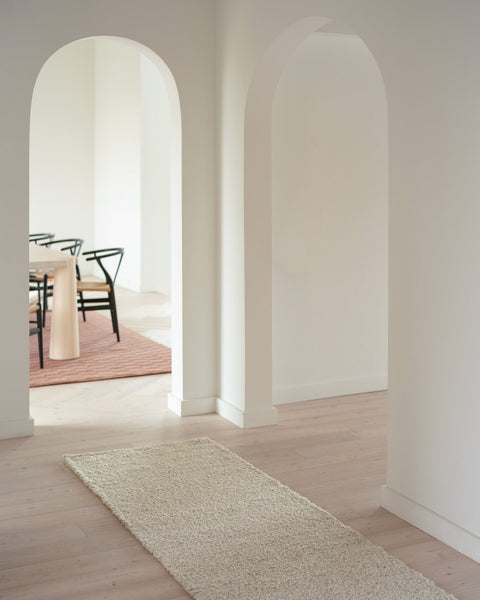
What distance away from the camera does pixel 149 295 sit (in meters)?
11.0

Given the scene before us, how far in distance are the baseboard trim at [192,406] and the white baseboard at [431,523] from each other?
182 cm

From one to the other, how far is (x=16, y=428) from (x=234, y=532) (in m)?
1.86

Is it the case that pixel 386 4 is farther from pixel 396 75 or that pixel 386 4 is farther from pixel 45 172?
pixel 45 172

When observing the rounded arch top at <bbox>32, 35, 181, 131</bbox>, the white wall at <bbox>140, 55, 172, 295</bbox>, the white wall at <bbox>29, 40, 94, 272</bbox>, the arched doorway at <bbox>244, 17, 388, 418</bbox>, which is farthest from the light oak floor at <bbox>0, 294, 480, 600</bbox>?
→ the white wall at <bbox>29, 40, 94, 272</bbox>

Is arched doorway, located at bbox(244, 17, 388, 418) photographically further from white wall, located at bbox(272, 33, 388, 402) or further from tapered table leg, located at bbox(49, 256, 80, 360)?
tapered table leg, located at bbox(49, 256, 80, 360)

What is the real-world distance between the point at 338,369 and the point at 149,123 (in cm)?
637

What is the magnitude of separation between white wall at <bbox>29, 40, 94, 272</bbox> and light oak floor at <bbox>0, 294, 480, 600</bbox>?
6.92m

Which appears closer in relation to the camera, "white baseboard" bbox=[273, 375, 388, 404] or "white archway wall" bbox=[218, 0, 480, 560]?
"white archway wall" bbox=[218, 0, 480, 560]

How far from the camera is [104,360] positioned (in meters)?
6.73

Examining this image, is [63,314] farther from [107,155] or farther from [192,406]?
[107,155]

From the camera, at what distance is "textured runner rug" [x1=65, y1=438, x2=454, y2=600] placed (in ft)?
9.27

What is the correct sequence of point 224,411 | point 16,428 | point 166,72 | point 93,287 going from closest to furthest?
1. point 16,428
2. point 166,72
3. point 224,411
4. point 93,287

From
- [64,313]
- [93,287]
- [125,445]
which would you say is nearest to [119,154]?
[93,287]

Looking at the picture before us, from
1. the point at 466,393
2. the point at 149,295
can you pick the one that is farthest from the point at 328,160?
the point at 149,295
